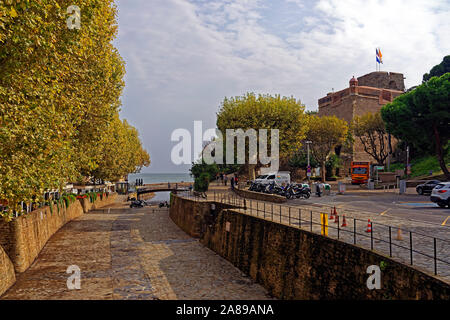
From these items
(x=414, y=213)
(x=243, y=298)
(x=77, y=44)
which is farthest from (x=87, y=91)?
(x=414, y=213)

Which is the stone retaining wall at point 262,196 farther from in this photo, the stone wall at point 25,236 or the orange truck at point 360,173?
the orange truck at point 360,173

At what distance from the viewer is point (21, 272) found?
1853 centimetres

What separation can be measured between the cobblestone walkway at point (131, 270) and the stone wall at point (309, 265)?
3.30ft

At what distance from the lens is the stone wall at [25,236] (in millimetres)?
17641

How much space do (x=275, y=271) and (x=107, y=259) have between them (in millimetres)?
11348

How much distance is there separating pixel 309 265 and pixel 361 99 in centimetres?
7739

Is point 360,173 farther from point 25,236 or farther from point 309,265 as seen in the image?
point 25,236

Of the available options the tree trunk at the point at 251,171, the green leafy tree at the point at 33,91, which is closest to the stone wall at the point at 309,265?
the green leafy tree at the point at 33,91

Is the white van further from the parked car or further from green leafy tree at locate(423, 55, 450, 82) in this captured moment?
green leafy tree at locate(423, 55, 450, 82)

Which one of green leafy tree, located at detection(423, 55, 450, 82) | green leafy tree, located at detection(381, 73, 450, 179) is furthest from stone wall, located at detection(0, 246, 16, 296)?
green leafy tree, located at detection(423, 55, 450, 82)

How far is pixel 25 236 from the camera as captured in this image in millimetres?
19594

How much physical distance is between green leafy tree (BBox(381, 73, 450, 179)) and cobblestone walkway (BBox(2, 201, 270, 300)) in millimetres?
27681

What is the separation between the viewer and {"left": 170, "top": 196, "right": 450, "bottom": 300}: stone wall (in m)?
8.94
